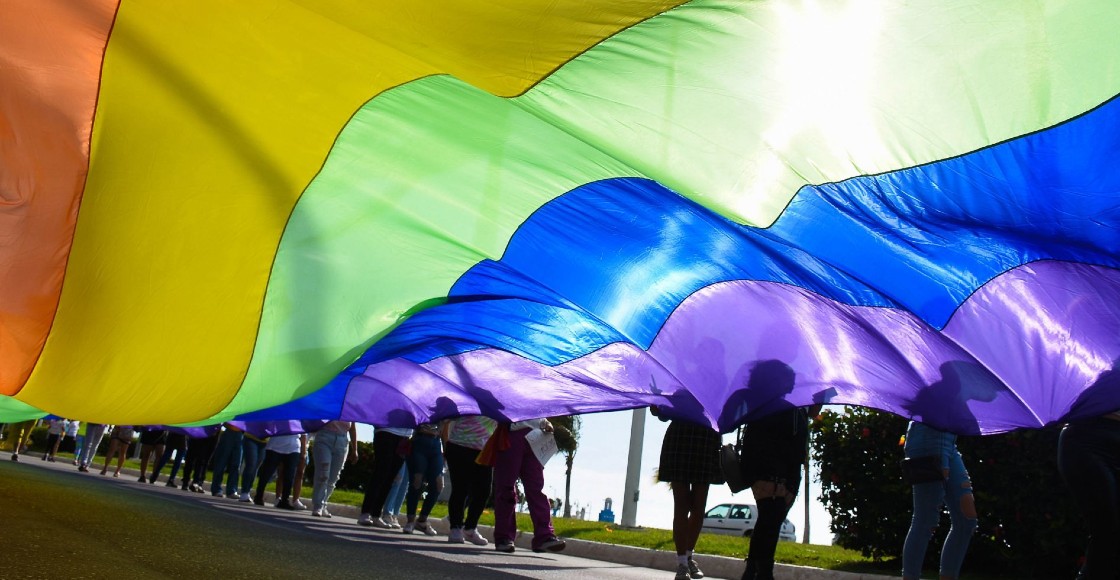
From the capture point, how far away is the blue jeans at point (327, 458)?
1308cm

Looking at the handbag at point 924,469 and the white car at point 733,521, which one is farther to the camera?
the white car at point 733,521

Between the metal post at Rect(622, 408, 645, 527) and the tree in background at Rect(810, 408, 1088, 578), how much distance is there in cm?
835

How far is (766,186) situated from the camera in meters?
4.75

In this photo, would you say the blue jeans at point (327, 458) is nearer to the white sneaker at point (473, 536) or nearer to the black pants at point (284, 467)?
the black pants at point (284, 467)

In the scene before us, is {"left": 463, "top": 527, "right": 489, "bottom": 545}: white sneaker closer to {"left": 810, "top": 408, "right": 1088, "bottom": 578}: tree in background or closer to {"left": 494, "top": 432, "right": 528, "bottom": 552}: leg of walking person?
{"left": 494, "top": 432, "right": 528, "bottom": 552}: leg of walking person

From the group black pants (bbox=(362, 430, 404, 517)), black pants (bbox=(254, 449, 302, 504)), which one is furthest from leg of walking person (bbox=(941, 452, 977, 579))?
black pants (bbox=(254, 449, 302, 504))

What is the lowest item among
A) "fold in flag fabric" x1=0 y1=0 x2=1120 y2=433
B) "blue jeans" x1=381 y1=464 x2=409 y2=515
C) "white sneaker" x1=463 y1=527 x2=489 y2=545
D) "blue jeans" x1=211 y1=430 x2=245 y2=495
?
"white sneaker" x1=463 y1=527 x2=489 y2=545

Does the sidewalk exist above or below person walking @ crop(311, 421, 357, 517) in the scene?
below

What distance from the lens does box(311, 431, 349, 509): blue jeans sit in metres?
13.1

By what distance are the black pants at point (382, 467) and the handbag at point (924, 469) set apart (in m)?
6.47

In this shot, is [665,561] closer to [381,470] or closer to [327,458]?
[381,470]

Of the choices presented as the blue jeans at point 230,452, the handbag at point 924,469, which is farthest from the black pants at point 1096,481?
the blue jeans at point 230,452

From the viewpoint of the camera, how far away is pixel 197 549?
6.05 m

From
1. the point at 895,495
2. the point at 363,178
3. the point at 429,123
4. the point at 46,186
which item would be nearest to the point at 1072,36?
the point at 429,123
